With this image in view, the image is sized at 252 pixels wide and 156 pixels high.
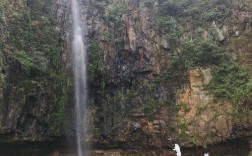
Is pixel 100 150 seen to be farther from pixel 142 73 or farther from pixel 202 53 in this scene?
pixel 202 53

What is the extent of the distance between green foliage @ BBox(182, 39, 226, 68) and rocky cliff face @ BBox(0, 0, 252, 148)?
0.17ft

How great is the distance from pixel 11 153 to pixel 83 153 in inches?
142

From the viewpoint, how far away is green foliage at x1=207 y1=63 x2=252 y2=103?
1738cm

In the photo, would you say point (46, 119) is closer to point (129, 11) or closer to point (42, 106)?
point (42, 106)

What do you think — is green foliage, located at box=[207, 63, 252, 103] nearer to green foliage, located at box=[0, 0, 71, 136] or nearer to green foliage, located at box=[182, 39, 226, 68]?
green foliage, located at box=[182, 39, 226, 68]

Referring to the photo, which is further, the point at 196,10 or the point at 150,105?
the point at 196,10

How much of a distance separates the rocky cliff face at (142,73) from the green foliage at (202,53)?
0.05m

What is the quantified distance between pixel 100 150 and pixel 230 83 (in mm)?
7732

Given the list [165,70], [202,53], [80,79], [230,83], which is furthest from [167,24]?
[80,79]

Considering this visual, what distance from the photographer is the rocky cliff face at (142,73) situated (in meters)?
17.5

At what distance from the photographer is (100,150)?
65.6 feet

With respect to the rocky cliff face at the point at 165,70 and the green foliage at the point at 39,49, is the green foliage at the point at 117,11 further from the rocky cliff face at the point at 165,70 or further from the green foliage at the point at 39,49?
the green foliage at the point at 39,49

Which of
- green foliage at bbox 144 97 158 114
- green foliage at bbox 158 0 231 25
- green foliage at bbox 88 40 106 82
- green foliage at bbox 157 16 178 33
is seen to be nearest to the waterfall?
green foliage at bbox 88 40 106 82

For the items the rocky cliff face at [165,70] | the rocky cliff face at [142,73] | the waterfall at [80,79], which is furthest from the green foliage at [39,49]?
the rocky cliff face at [165,70]
